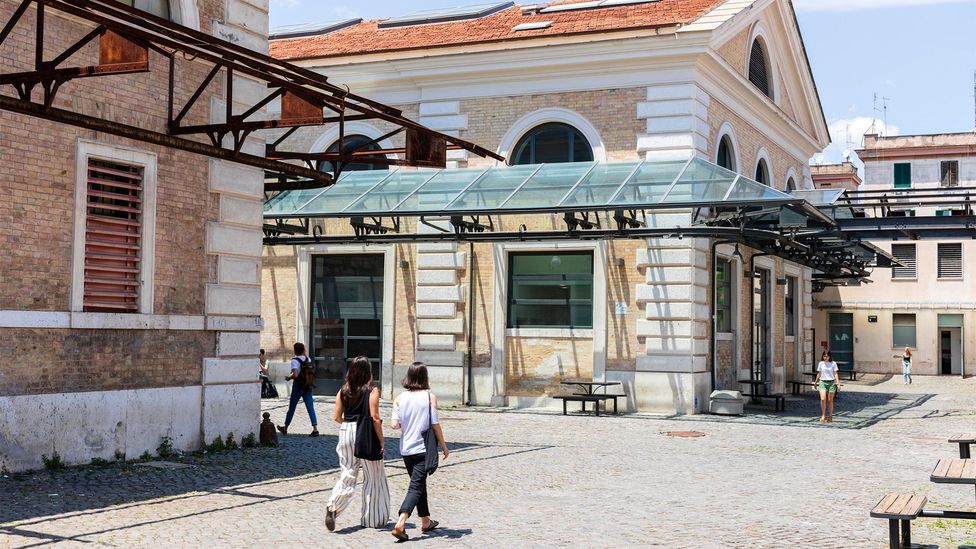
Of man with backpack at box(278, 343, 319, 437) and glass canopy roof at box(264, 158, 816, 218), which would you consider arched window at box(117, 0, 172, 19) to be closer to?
man with backpack at box(278, 343, 319, 437)

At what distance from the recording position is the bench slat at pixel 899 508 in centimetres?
743

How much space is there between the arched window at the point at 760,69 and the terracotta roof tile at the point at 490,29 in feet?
10.9

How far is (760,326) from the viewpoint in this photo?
29.2m

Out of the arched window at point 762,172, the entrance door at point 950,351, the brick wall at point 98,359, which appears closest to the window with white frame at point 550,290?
the arched window at point 762,172

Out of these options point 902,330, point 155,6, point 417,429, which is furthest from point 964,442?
point 902,330

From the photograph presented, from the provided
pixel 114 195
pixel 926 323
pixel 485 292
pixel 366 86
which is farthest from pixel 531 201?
pixel 926 323

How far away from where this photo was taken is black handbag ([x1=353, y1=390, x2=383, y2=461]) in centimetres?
934

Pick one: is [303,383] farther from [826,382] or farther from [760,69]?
[760,69]

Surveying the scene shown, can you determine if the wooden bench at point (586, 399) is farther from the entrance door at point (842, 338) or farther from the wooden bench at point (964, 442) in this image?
the entrance door at point (842, 338)

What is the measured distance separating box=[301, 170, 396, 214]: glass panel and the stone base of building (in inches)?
330

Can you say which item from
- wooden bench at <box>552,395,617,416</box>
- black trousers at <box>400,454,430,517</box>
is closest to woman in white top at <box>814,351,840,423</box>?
wooden bench at <box>552,395,617,416</box>

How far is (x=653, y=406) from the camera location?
2245 cm

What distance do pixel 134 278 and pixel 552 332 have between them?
11.7 m

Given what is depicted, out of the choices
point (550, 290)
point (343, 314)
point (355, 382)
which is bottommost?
point (355, 382)
